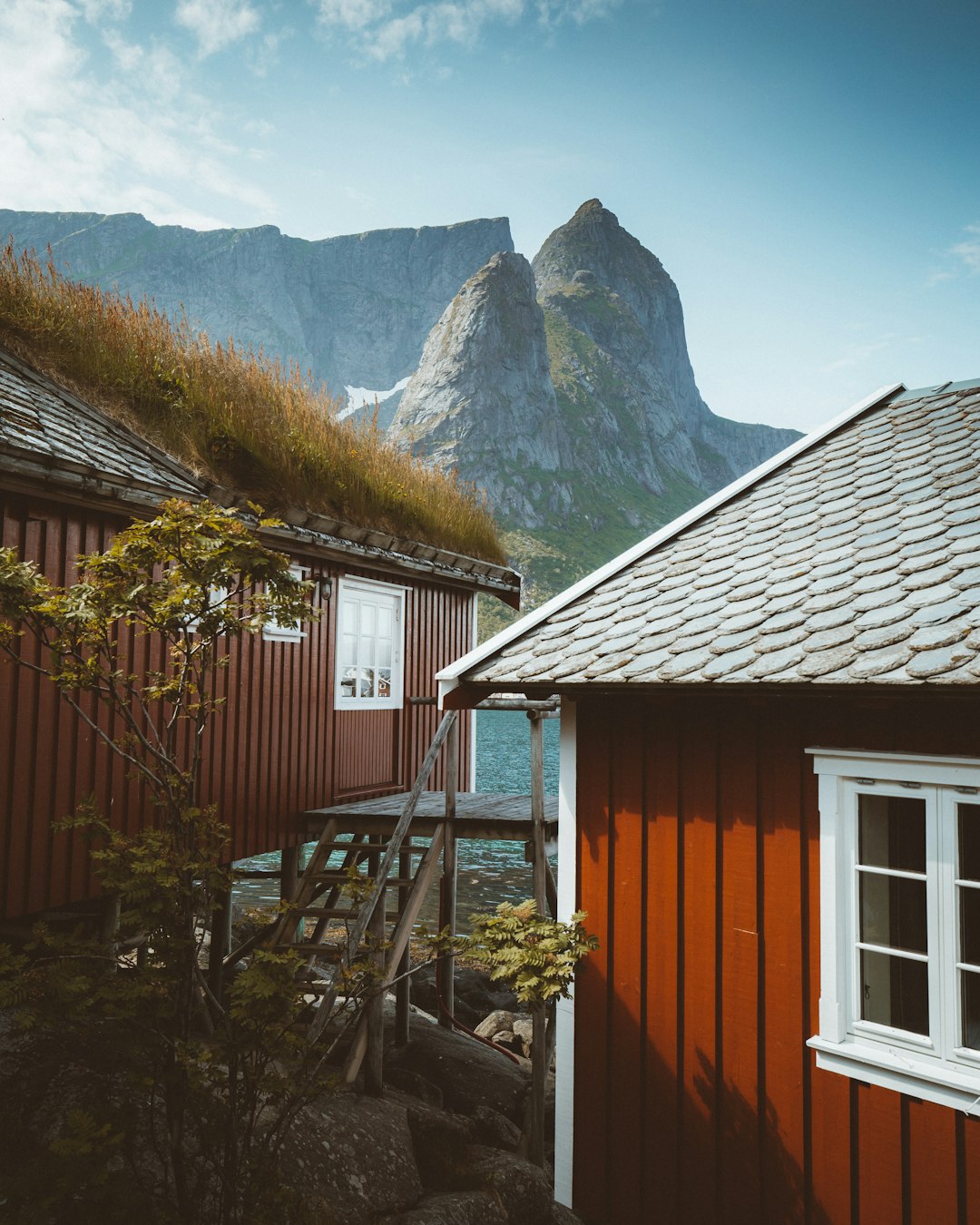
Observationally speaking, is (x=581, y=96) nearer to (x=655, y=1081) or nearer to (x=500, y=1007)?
(x=500, y=1007)

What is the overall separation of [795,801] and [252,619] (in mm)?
2801

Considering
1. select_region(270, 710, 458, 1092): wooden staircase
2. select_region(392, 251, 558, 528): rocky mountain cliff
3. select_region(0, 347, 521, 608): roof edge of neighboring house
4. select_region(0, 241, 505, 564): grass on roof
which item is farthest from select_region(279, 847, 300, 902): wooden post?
select_region(392, 251, 558, 528): rocky mountain cliff

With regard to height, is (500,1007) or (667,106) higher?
(667,106)

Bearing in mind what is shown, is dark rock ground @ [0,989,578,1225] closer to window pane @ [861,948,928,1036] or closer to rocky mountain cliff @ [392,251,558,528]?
window pane @ [861,948,928,1036]

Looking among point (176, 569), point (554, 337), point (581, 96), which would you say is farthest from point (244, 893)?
point (554, 337)

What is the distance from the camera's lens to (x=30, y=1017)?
3.24 m

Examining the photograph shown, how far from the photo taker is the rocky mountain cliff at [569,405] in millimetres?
95625

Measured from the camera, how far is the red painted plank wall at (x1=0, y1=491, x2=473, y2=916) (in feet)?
18.8

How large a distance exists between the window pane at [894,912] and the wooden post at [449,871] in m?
2.10

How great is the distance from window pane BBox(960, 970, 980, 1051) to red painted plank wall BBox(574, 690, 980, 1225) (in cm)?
35

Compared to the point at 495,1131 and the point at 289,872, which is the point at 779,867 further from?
the point at 289,872

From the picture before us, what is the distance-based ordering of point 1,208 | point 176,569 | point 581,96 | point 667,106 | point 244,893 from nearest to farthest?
1. point 176,569
2. point 667,106
3. point 244,893
4. point 581,96
5. point 1,208

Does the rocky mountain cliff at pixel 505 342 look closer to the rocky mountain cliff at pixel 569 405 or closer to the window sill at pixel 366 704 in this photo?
the rocky mountain cliff at pixel 569 405

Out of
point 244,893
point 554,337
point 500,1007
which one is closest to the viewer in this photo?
point 500,1007
